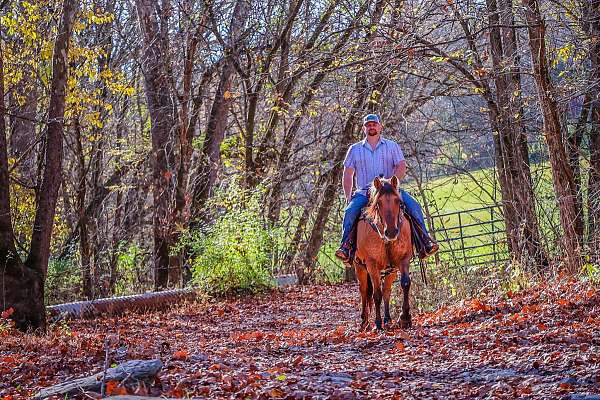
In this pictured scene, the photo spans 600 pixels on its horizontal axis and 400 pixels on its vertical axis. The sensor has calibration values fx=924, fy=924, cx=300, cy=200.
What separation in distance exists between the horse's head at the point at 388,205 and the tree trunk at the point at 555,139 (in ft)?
10.4

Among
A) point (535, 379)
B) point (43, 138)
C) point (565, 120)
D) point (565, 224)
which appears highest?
point (43, 138)

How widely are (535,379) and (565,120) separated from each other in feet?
27.9

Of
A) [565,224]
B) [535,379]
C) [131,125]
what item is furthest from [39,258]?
[131,125]

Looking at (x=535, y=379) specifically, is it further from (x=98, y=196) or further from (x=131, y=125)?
(x=131, y=125)

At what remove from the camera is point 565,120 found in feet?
48.7

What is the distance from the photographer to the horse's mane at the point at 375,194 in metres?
11.3

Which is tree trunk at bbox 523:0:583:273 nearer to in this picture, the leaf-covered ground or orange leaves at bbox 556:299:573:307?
the leaf-covered ground

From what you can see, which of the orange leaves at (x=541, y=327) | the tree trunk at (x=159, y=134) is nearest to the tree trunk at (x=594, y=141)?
the orange leaves at (x=541, y=327)

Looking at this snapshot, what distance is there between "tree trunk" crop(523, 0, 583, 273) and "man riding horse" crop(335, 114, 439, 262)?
2326 millimetres

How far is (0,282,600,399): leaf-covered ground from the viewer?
22.9 feet

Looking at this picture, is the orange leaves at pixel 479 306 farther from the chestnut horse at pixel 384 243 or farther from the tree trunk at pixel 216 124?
the tree trunk at pixel 216 124

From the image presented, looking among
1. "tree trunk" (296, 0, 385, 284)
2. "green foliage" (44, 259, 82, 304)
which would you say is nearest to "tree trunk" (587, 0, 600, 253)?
"tree trunk" (296, 0, 385, 284)

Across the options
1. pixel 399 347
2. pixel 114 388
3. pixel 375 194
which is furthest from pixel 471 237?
pixel 114 388

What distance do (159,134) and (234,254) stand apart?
15.8ft
